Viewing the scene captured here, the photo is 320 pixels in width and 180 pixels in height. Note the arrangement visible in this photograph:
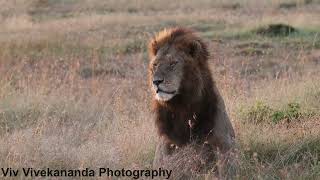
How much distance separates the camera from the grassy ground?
20.0 ft

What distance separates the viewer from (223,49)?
16.1 metres

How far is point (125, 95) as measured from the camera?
10.5 m

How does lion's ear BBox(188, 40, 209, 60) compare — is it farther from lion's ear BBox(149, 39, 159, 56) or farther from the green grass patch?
the green grass patch

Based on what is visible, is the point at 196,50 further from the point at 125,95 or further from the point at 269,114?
the point at 125,95

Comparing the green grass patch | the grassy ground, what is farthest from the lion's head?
the green grass patch

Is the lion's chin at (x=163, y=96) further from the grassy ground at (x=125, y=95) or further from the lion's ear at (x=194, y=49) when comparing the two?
the grassy ground at (x=125, y=95)

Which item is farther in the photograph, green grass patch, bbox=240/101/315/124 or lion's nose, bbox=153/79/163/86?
green grass patch, bbox=240/101/315/124

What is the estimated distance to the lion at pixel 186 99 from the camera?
5.16m

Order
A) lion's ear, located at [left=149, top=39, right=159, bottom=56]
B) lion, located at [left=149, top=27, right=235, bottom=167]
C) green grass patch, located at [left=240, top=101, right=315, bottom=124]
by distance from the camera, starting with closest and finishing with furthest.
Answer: lion, located at [left=149, top=27, right=235, bottom=167] → lion's ear, located at [left=149, top=39, right=159, bottom=56] → green grass patch, located at [left=240, top=101, right=315, bottom=124]

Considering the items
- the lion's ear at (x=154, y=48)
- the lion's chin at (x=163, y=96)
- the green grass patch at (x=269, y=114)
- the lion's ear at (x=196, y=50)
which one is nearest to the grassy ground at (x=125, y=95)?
the green grass patch at (x=269, y=114)

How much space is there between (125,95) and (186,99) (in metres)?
5.36

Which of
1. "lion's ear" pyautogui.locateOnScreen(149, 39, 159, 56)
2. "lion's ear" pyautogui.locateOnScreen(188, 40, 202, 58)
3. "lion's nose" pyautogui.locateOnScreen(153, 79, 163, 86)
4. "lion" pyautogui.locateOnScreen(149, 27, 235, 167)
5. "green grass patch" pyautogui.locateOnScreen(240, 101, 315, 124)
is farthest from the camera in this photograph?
"green grass patch" pyautogui.locateOnScreen(240, 101, 315, 124)

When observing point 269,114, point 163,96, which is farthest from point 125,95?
point 163,96

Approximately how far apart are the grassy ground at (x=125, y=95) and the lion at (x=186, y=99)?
36 centimetres
